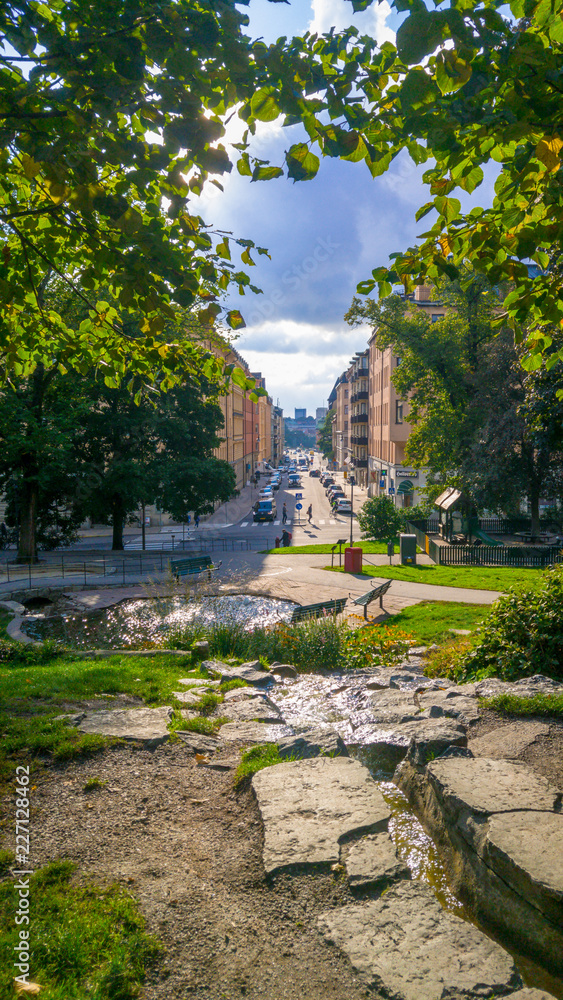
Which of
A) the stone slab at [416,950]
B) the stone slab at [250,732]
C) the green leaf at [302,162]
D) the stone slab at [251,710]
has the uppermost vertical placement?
the green leaf at [302,162]

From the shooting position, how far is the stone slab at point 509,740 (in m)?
4.36

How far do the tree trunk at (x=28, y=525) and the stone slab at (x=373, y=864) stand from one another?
21.9 metres

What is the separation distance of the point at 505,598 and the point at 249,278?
202 inches

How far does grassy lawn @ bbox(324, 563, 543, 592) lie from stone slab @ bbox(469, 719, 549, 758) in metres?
11.4

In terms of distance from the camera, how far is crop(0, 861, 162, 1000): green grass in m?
2.11

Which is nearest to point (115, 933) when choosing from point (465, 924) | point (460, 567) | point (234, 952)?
point (234, 952)

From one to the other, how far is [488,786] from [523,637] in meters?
3.66

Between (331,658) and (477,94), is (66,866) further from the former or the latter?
(331,658)

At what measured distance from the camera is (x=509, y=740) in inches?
180

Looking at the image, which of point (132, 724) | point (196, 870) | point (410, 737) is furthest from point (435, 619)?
point (196, 870)

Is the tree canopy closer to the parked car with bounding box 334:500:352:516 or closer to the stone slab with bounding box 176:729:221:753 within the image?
the stone slab with bounding box 176:729:221:753

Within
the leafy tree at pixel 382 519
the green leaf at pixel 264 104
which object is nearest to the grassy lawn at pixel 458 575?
the leafy tree at pixel 382 519

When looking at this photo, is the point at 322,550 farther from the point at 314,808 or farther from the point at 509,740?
the point at 314,808

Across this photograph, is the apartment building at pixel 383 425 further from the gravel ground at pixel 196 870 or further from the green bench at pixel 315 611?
the gravel ground at pixel 196 870
